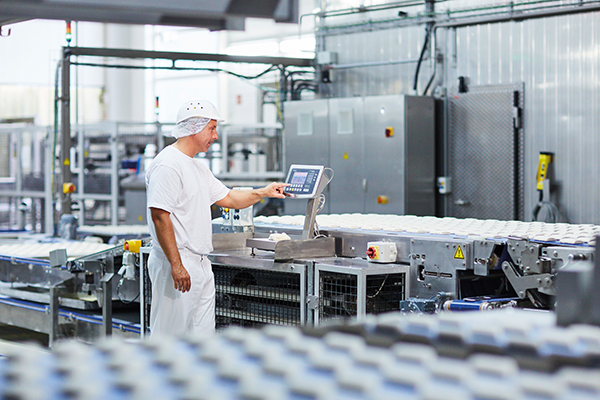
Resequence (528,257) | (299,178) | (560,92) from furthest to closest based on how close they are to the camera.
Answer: (560,92) → (299,178) → (528,257)

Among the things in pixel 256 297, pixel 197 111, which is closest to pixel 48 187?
pixel 256 297

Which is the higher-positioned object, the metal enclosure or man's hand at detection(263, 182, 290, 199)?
the metal enclosure

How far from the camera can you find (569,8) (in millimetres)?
5777

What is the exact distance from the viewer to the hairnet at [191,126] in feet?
9.78

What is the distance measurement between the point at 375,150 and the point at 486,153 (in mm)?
1008

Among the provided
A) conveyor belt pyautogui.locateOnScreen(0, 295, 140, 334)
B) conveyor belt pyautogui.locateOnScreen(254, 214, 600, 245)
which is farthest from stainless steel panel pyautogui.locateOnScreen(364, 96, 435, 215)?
conveyor belt pyautogui.locateOnScreen(0, 295, 140, 334)

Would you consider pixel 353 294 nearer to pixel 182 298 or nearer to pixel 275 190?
pixel 275 190

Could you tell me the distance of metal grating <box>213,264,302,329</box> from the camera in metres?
3.25

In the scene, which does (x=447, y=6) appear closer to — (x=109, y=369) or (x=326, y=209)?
(x=326, y=209)

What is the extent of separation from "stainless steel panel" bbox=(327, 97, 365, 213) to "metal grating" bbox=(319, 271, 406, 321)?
366cm

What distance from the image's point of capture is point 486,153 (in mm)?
6414

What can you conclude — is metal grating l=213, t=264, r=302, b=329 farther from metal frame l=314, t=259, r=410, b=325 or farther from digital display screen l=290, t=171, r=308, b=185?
digital display screen l=290, t=171, r=308, b=185

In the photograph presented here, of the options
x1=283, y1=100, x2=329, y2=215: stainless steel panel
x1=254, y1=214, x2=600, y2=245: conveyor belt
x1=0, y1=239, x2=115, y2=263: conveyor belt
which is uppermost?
x1=283, y1=100, x2=329, y2=215: stainless steel panel

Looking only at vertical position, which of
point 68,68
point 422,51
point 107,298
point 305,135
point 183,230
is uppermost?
point 422,51
